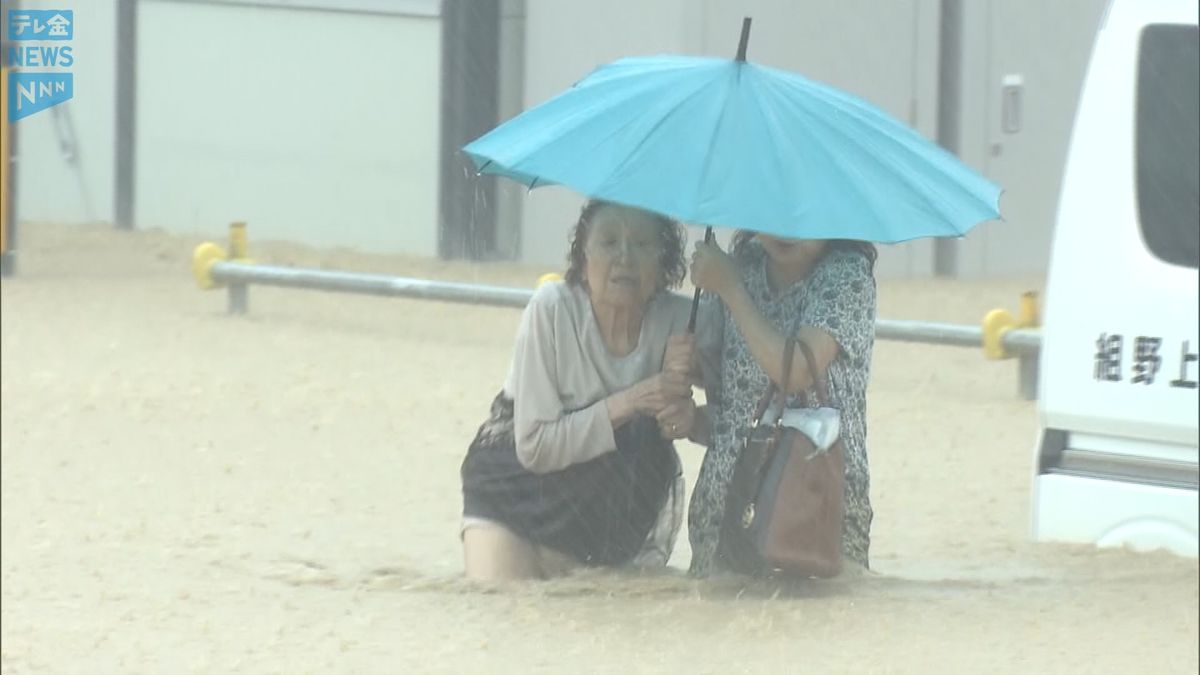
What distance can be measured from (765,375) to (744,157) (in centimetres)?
45

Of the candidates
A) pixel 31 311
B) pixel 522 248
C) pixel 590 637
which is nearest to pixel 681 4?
pixel 522 248

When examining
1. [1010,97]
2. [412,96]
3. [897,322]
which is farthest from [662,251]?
[412,96]

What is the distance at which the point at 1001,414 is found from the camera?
7.66 meters

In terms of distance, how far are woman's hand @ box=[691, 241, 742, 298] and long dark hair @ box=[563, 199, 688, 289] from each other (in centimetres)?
24

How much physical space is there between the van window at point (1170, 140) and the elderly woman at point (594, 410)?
1052 mm

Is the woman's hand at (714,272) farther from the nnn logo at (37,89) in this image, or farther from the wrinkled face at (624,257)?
the nnn logo at (37,89)

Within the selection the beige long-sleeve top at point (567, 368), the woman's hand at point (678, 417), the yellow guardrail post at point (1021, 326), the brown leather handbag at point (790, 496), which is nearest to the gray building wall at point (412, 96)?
the yellow guardrail post at point (1021, 326)

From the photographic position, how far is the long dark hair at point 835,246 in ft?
14.8

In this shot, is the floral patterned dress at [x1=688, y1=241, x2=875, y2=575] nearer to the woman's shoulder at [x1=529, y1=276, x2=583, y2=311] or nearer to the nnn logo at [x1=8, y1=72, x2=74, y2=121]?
the woman's shoulder at [x1=529, y1=276, x2=583, y2=311]

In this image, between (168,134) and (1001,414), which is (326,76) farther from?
(1001,414)

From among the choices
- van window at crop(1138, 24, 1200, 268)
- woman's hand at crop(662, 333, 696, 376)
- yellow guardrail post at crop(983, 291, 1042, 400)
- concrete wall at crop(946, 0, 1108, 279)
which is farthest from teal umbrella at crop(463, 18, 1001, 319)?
yellow guardrail post at crop(983, 291, 1042, 400)

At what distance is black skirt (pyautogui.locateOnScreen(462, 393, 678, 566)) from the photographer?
4.70 m

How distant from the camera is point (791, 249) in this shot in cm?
452

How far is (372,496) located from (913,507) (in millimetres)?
1695
